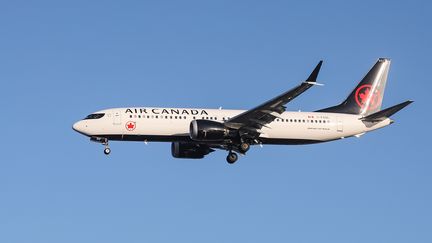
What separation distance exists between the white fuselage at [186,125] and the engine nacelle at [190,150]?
479 cm

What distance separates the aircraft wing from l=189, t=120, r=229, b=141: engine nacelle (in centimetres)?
97

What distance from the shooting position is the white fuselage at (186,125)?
73.1m

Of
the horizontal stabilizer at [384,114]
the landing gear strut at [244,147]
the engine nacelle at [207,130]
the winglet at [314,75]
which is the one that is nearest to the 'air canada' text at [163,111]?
the engine nacelle at [207,130]

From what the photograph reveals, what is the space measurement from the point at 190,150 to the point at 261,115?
9795 millimetres

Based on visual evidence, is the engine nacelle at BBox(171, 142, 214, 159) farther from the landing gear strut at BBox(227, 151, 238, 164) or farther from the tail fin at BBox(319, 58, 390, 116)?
the tail fin at BBox(319, 58, 390, 116)

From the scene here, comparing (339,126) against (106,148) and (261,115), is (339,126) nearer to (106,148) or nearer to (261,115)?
(261,115)

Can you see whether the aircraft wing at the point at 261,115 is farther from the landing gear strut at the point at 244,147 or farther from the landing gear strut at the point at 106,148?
the landing gear strut at the point at 106,148

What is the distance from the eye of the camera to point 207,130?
7100cm

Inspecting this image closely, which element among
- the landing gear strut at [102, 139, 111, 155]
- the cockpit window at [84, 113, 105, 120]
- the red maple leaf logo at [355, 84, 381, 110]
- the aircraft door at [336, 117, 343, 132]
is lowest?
the landing gear strut at [102, 139, 111, 155]

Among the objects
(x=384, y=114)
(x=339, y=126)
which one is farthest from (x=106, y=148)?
(x=384, y=114)

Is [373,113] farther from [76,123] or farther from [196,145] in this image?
[76,123]

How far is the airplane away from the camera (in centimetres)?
7180

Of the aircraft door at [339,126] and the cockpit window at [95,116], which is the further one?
the aircraft door at [339,126]

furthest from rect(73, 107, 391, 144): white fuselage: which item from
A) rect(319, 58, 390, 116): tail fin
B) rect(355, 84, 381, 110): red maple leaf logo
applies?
rect(355, 84, 381, 110): red maple leaf logo
